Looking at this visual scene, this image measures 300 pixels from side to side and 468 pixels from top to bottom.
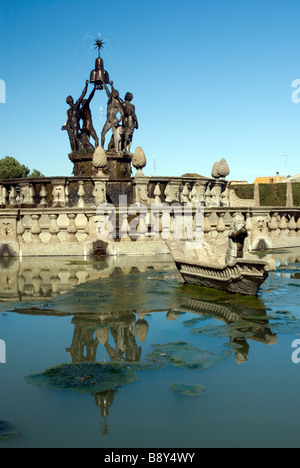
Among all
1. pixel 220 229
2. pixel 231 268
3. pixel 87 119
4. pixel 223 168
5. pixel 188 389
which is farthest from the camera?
pixel 87 119

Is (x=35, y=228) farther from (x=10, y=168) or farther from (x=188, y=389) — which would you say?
(x=10, y=168)

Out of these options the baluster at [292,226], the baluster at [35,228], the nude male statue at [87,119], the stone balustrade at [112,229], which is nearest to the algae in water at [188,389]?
the stone balustrade at [112,229]

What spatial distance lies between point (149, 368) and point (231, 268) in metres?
3.63

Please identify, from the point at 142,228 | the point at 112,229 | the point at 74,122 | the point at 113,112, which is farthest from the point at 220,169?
the point at 112,229

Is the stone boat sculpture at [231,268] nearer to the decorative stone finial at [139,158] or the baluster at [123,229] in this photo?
the baluster at [123,229]

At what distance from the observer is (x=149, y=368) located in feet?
16.6

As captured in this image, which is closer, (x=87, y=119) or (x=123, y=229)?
(x=123, y=229)

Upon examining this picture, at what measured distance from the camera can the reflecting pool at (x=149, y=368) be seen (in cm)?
376

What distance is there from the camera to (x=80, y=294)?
29.1 feet

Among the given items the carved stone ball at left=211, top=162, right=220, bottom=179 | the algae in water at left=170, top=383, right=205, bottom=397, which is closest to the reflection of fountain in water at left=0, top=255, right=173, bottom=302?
the algae in water at left=170, top=383, right=205, bottom=397

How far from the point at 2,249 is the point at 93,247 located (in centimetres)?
267

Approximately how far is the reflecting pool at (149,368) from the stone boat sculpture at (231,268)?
0.81ft

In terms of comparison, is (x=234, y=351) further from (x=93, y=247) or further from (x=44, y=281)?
(x=93, y=247)

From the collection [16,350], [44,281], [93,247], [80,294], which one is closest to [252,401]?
[16,350]
